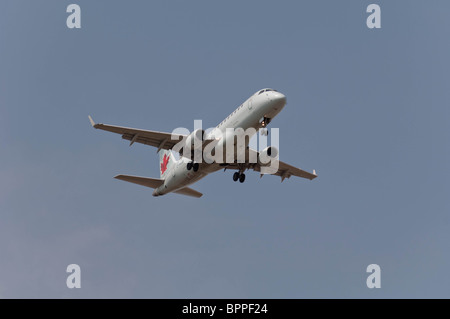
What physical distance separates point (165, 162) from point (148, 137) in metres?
8.46

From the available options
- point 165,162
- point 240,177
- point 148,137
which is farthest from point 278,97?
point 165,162

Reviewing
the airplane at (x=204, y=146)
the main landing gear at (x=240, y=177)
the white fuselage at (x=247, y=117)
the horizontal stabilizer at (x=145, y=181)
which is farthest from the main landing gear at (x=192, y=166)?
the horizontal stabilizer at (x=145, y=181)

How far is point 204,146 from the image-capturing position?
170 ft

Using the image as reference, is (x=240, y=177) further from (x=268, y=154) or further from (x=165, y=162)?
(x=165, y=162)

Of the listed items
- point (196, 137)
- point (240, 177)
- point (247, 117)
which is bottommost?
point (240, 177)

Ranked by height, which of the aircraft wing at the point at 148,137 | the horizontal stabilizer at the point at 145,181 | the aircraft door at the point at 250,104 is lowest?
the horizontal stabilizer at the point at 145,181

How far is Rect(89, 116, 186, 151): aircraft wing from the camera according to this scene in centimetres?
5136

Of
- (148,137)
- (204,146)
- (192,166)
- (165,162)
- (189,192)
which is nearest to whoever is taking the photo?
(204,146)

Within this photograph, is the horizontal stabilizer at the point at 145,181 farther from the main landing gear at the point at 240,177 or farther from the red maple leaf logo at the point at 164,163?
the main landing gear at the point at 240,177

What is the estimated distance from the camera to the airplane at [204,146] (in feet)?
161

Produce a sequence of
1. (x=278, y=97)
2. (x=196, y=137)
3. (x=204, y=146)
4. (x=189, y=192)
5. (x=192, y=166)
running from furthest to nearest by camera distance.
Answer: (x=189, y=192), (x=192, y=166), (x=204, y=146), (x=196, y=137), (x=278, y=97)

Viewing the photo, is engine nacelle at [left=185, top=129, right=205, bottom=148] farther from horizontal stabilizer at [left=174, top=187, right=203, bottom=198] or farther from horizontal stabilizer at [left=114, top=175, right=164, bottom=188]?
horizontal stabilizer at [left=174, top=187, right=203, bottom=198]

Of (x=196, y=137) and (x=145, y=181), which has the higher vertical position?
(x=196, y=137)

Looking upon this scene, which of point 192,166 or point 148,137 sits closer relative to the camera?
point 148,137
